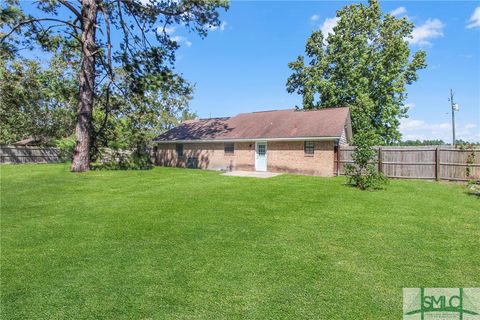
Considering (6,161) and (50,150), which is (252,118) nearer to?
(50,150)

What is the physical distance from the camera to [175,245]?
18.7ft

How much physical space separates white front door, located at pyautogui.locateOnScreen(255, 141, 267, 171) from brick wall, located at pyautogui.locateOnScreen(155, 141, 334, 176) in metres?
0.23

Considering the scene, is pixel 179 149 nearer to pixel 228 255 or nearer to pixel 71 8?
pixel 71 8

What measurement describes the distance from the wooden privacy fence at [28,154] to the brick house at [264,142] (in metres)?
9.50

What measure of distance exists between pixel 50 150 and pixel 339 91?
26.4 m

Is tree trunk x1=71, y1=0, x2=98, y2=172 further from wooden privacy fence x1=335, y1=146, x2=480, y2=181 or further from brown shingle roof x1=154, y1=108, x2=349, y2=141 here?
wooden privacy fence x1=335, y1=146, x2=480, y2=181

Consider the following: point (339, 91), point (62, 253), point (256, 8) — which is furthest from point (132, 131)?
point (62, 253)

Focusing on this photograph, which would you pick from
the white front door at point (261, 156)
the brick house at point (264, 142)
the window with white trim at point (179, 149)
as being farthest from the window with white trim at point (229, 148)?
the window with white trim at point (179, 149)

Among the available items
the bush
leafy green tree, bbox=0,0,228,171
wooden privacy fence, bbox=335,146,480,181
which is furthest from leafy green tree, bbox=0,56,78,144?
wooden privacy fence, bbox=335,146,480,181

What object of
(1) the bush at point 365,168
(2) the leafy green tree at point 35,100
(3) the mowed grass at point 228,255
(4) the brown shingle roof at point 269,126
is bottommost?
(3) the mowed grass at point 228,255

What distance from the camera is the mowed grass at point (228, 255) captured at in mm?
3670

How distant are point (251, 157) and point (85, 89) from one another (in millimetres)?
10817

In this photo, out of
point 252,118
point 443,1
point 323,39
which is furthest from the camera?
point 323,39

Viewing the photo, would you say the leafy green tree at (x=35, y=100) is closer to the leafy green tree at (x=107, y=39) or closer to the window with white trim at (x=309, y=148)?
the leafy green tree at (x=107, y=39)
